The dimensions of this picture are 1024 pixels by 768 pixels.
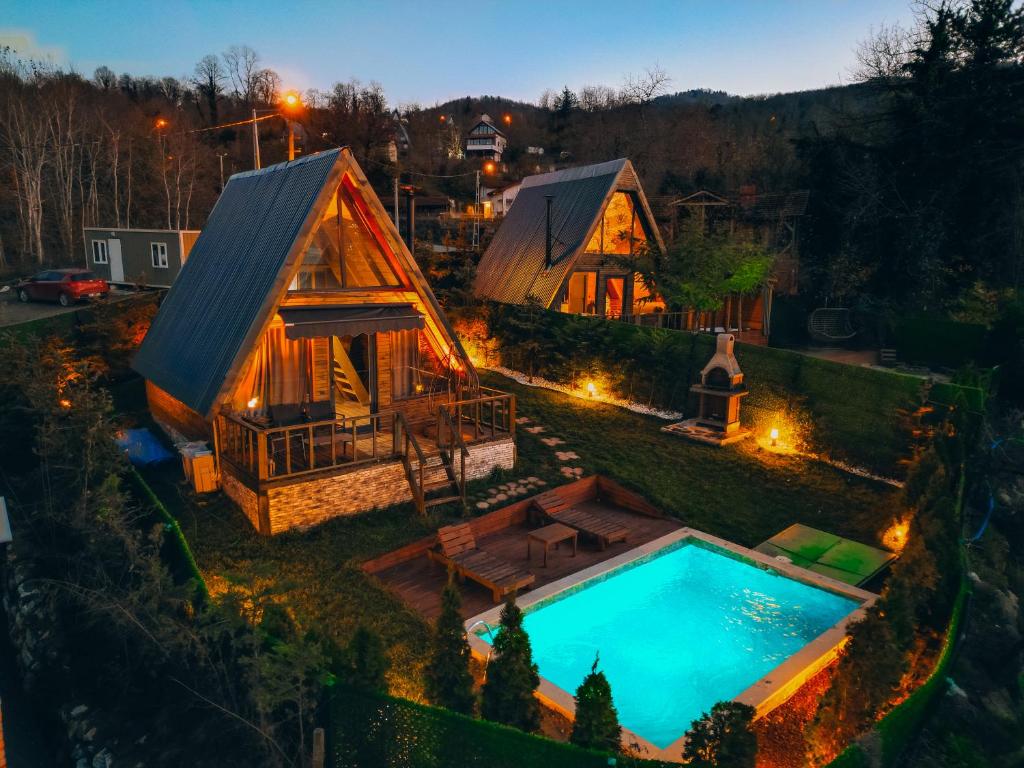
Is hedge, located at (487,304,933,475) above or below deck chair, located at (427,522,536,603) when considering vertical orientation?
above

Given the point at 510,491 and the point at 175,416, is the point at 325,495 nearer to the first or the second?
the point at 510,491

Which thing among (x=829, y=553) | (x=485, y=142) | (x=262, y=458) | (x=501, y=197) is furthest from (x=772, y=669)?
(x=485, y=142)

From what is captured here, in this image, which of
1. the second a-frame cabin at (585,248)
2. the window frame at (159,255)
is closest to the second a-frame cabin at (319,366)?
the second a-frame cabin at (585,248)

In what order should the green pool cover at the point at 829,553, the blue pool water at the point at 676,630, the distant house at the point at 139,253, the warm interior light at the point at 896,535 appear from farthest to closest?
the distant house at the point at 139,253 → the warm interior light at the point at 896,535 → the green pool cover at the point at 829,553 → the blue pool water at the point at 676,630

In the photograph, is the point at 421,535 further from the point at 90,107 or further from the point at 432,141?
the point at 432,141

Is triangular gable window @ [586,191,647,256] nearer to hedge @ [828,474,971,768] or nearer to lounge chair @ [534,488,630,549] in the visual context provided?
lounge chair @ [534,488,630,549]

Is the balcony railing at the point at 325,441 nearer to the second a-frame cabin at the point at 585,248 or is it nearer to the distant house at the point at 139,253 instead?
the second a-frame cabin at the point at 585,248

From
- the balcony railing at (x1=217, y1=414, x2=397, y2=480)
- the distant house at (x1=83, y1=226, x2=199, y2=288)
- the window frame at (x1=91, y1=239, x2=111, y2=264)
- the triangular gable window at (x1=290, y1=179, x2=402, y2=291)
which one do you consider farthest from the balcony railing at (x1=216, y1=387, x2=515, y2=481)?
the window frame at (x1=91, y1=239, x2=111, y2=264)
